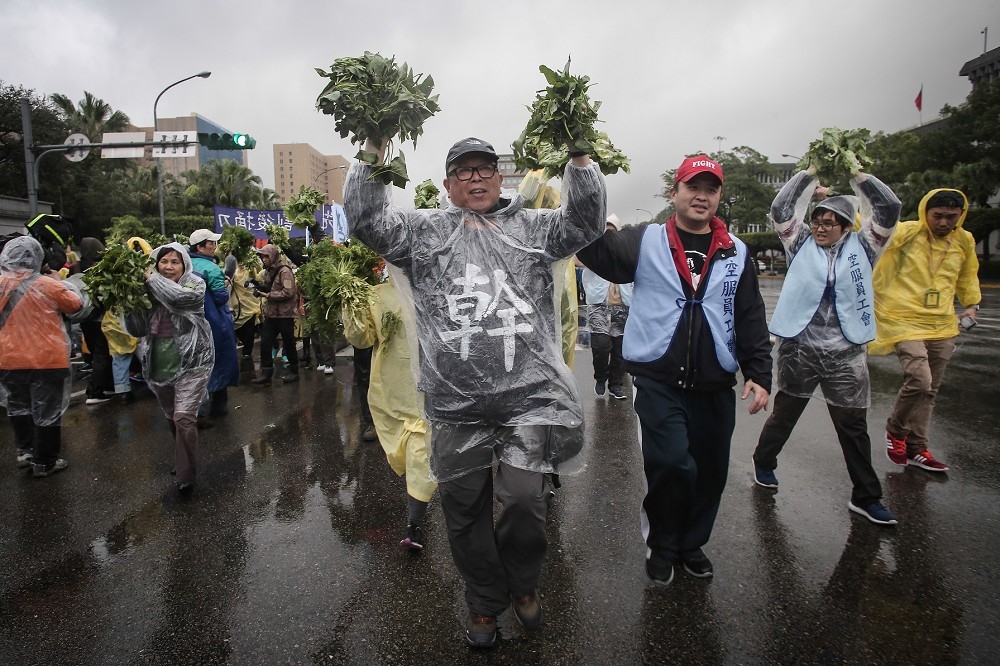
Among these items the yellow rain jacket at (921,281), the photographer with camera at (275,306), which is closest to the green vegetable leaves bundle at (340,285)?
the photographer with camera at (275,306)

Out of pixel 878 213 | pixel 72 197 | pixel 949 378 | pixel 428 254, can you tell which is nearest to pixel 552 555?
pixel 428 254

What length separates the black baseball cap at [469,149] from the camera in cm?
246

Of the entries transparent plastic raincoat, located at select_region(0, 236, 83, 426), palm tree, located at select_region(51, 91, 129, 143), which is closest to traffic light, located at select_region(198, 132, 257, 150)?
transparent plastic raincoat, located at select_region(0, 236, 83, 426)

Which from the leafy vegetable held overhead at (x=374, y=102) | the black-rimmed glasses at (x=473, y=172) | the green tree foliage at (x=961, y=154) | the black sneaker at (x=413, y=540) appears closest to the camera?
the leafy vegetable held overhead at (x=374, y=102)

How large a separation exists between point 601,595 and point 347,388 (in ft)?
18.2

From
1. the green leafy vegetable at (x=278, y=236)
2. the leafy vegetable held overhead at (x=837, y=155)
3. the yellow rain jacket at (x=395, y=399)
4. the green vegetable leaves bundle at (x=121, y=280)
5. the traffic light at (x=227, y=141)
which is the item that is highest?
the traffic light at (x=227, y=141)

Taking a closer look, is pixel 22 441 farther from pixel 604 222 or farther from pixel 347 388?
pixel 604 222

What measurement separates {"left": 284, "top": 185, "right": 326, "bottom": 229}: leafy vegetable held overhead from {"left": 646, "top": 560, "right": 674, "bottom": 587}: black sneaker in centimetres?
545

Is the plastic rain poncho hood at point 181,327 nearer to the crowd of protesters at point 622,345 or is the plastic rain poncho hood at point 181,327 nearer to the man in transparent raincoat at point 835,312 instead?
the crowd of protesters at point 622,345

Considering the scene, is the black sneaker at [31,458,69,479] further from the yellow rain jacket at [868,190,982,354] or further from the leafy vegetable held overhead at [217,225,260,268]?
the yellow rain jacket at [868,190,982,354]

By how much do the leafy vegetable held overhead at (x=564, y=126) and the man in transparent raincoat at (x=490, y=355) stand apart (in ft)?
0.31

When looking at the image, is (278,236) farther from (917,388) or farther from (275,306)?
(917,388)

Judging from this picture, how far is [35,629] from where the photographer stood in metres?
2.62

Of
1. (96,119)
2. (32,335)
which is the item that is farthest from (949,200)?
(96,119)
